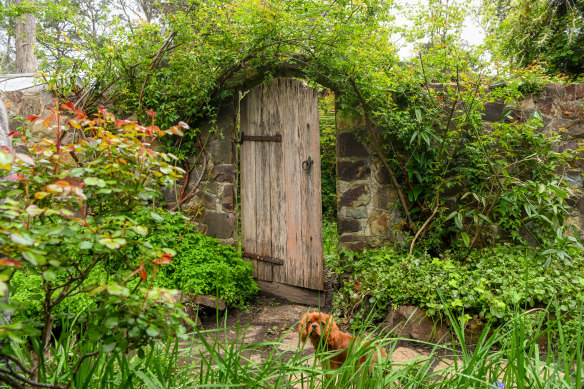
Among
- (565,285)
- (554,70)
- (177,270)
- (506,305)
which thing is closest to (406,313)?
(506,305)

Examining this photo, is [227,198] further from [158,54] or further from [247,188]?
[158,54]

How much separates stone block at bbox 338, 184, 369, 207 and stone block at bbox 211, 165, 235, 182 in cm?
110

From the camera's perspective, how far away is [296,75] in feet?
11.7

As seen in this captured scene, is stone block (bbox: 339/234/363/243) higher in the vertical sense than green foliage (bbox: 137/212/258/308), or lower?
higher

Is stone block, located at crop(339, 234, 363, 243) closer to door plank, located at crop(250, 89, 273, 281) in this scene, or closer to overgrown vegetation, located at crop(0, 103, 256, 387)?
door plank, located at crop(250, 89, 273, 281)

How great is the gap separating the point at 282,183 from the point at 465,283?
1786mm

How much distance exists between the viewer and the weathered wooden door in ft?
11.7

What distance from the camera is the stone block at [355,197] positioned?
3457mm

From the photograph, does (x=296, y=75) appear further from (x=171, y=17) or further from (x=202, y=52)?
(x=171, y=17)

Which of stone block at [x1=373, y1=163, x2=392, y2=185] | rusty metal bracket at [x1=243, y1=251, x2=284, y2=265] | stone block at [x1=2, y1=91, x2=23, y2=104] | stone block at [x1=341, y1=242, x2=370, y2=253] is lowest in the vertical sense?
rusty metal bracket at [x1=243, y1=251, x2=284, y2=265]

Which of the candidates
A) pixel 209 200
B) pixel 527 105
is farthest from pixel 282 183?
pixel 527 105

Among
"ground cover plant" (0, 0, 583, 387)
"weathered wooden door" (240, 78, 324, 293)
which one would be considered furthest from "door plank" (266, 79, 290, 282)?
"ground cover plant" (0, 0, 583, 387)

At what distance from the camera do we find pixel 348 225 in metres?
3.52

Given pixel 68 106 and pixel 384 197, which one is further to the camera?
pixel 384 197
